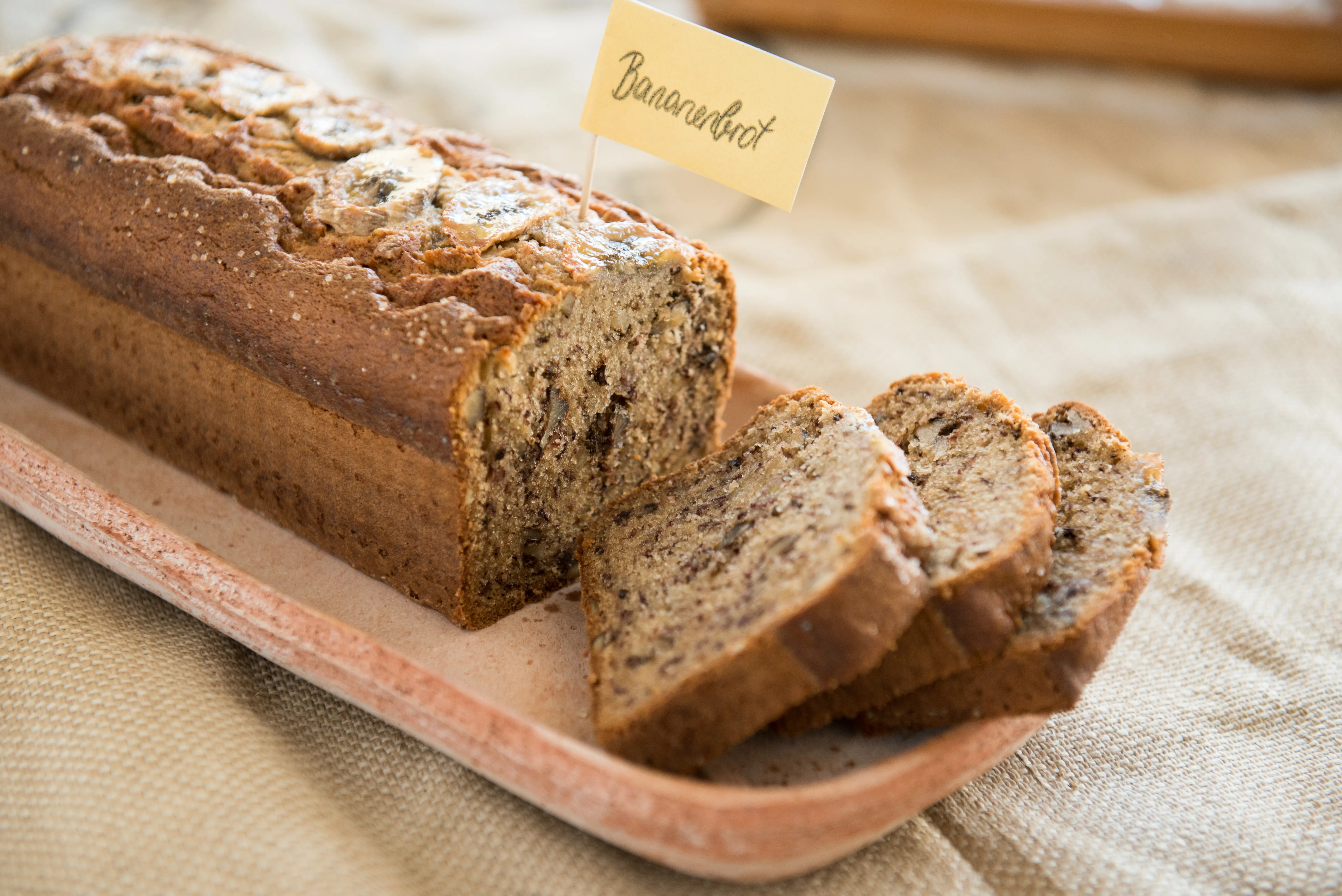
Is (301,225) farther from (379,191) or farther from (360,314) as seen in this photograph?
(360,314)

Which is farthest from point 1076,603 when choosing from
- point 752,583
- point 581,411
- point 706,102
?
point 706,102

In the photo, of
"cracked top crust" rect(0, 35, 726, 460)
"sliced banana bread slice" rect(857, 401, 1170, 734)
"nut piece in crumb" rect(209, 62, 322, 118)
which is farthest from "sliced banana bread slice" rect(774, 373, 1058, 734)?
"nut piece in crumb" rect(209, 62, 322, 118)

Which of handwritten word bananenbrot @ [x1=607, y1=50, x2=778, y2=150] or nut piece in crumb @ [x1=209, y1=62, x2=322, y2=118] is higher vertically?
handwritten word bananenbrot @ [x1=607, y1=50, x2=778, y2=150]

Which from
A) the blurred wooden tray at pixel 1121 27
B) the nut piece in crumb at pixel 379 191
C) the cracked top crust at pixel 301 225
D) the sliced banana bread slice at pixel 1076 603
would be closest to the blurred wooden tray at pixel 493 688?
the sliced banana bread slice at pixel 1076 603

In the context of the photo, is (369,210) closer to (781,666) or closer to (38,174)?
(38,174)

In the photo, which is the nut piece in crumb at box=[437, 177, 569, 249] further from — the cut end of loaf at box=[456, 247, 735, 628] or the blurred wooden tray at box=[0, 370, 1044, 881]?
the blurred wooden tray at box=[0, 370, 1044, 881]

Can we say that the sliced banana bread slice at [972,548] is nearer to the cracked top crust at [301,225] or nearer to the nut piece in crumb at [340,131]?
the cracked top crust at [301,225]
